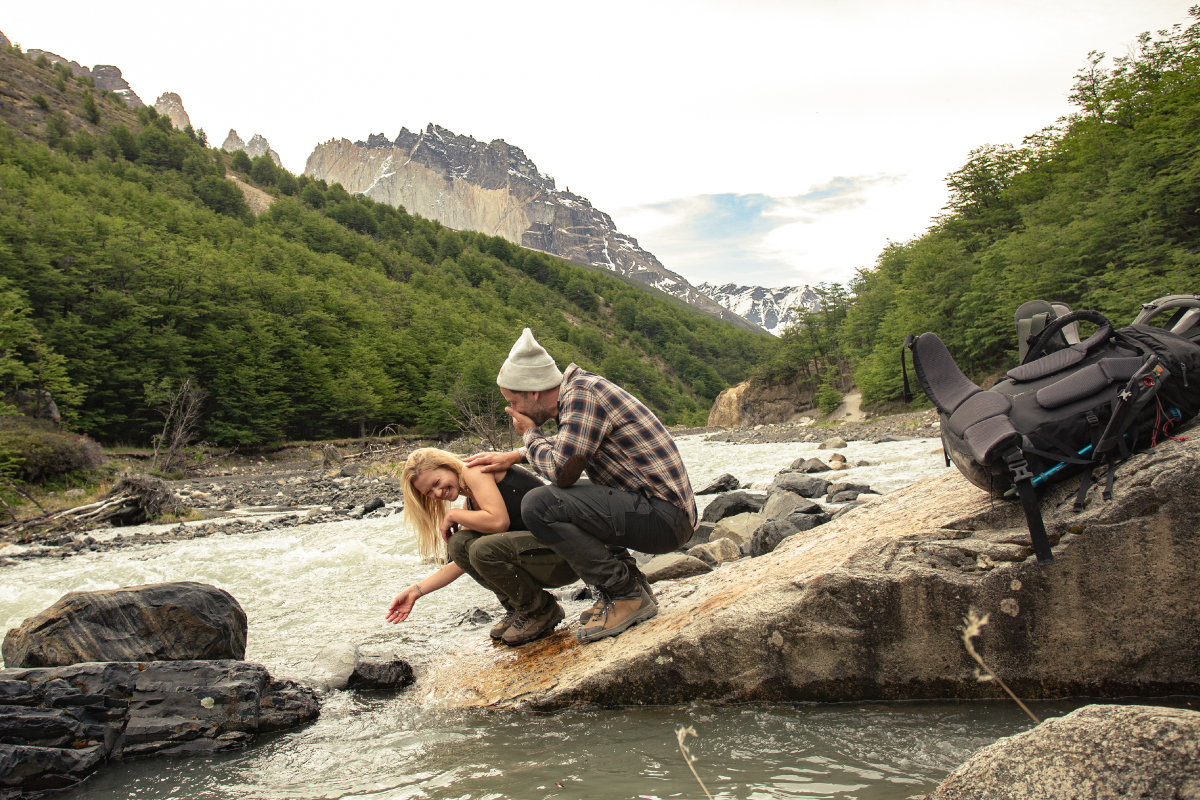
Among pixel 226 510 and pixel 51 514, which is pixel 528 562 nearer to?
pixel 51 514

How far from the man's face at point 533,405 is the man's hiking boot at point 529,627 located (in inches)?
59.4

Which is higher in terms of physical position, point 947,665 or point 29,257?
point 29,257

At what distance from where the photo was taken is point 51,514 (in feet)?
39.9

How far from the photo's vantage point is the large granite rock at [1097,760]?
1.32m

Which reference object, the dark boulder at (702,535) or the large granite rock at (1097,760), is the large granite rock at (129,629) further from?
the dark boulder at (702,535)

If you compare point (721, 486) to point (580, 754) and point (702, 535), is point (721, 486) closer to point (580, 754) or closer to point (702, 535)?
point (702, 535)

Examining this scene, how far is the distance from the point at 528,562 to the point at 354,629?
2683 millimetres

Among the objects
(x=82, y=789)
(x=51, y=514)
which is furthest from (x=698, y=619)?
(x=51, y=514)

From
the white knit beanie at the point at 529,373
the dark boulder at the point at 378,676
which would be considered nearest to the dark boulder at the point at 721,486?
the dark boulder at the point at 378,676

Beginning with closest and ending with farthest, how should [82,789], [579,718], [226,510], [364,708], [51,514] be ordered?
1. [82,789]
2. [579,718]
3. [364,708]
4. [51,514]
5. [226,510]

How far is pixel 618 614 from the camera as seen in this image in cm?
406

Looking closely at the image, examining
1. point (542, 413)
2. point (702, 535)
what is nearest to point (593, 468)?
point (542, 413)

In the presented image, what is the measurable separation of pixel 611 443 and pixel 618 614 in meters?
1.20

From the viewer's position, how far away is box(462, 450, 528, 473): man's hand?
3928 mm
